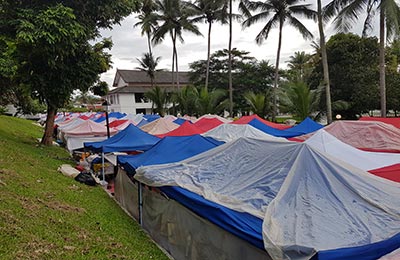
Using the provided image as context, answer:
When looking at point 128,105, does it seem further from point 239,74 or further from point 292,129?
point 292,129

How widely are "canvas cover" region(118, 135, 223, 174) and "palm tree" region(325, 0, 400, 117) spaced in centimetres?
1434

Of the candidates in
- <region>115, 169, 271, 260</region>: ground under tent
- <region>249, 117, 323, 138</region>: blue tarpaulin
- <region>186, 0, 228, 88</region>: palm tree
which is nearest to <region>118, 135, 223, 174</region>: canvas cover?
<region>115, 169, 271, 260</region>: ground under tent

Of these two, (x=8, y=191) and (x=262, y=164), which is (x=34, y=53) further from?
(x=262, y=164)

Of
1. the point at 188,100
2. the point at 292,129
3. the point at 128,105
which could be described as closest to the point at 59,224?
the point at 292,129

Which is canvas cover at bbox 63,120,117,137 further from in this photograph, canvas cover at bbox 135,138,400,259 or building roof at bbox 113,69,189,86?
building roof at bbox 113,69,189,86

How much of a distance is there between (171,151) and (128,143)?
15.6ft

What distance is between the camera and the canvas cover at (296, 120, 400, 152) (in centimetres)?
1118

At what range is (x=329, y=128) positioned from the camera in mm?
13422

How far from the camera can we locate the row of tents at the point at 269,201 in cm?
369

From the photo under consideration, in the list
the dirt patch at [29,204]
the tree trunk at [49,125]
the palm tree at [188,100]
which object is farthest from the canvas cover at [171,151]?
the palm tree at [188,100]

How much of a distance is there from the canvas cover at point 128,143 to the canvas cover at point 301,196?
256 inches

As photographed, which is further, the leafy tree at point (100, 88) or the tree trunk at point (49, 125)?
the leafy tree at point (100, 88)

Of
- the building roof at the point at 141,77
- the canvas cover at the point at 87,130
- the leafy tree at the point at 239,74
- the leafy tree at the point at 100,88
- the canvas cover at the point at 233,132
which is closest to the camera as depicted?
the canvas cover at the point at 233,132

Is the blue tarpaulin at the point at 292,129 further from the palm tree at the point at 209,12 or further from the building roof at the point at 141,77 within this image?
the building roof at the point at 141,77
